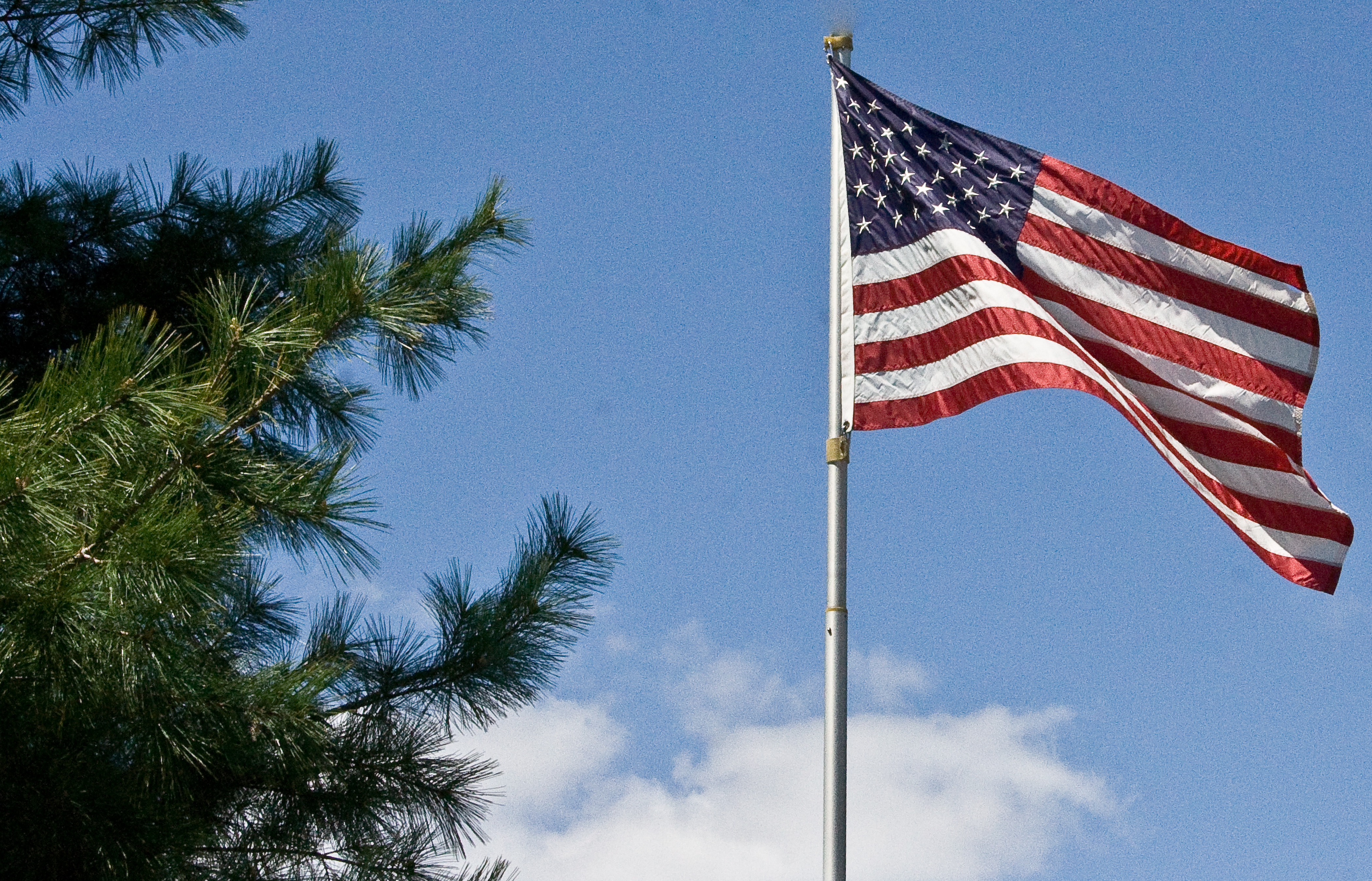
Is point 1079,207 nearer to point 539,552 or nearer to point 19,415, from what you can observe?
point 539,552


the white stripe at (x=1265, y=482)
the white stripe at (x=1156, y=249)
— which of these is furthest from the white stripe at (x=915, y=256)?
the white stripe at (x=1265, y=482)

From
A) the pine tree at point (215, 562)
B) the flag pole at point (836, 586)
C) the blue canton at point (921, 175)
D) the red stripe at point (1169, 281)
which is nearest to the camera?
the pine tree at point (215, 562)

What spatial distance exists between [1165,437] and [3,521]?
5.71 metres

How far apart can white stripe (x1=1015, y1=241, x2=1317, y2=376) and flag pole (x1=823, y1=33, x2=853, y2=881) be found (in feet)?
3.40

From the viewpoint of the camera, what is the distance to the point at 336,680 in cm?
693

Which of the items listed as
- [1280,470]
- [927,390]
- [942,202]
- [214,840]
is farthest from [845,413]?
[214,840]

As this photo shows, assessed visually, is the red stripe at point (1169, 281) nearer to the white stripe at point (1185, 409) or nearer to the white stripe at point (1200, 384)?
the white stripe at point (1200, 384)

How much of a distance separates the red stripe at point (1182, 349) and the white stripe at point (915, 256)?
0.37 m

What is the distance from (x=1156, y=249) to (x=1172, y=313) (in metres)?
0.36

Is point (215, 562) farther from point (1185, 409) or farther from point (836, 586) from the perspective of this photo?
point (1185, 409)

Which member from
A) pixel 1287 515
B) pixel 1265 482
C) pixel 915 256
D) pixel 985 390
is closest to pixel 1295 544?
pixel 1287 515

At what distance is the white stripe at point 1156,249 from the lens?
834 cm

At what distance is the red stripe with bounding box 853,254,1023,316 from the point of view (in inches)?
312

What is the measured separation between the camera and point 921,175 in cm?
828
